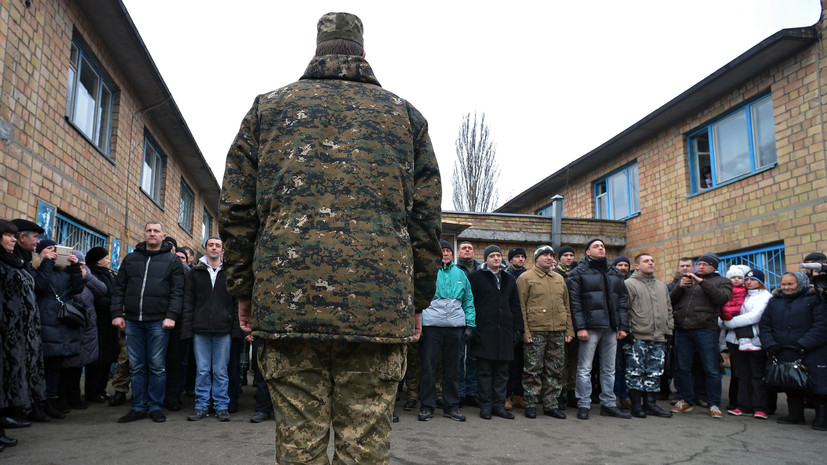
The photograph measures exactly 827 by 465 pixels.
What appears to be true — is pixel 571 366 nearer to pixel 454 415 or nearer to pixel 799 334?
pixel 454 415

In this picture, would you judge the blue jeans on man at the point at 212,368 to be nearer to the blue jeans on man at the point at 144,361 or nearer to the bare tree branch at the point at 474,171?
the blue jeans on man at the point at 144,361

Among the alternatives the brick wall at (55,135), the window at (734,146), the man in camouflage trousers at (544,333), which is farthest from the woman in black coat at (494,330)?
the window at (734,146)

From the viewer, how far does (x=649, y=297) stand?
6.96m

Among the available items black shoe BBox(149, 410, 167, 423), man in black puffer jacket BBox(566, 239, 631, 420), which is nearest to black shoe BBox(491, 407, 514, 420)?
man in black puffer jacket BBox(566, 239, 631, 420)

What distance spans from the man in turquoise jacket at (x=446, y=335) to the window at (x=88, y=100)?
5.98 meters

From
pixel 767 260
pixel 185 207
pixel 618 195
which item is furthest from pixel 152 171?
pixel 767 260

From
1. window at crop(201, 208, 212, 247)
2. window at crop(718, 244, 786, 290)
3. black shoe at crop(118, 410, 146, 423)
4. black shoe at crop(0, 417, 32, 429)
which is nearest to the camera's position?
black shoe at crop(0, 417, 32, 429)

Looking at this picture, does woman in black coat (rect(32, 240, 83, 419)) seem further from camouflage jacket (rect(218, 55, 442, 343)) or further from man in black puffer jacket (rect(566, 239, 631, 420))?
man in black puffer jacket (rect(566, 239, 631, 420))

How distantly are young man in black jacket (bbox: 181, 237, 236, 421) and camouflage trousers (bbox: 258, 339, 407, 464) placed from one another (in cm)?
416

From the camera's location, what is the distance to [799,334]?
6.25m

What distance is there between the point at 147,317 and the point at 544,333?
4.31 m

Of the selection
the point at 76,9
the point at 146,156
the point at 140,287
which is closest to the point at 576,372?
the point at 140,287

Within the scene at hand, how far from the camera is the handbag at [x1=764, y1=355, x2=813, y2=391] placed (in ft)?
19.6

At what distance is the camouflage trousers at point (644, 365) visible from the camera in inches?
264
